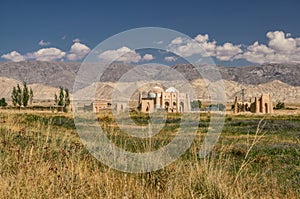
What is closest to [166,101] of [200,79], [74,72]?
[200,79]

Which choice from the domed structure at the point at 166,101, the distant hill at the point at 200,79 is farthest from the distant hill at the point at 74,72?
the domed structure at the point at 166,101

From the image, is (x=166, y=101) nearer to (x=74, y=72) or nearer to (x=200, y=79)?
(x=200, y=79)

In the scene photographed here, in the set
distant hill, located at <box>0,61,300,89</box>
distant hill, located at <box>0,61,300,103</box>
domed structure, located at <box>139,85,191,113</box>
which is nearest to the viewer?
domed structure, located at <box>139,85,191,113</box>

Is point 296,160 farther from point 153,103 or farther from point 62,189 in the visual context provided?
point 153,103

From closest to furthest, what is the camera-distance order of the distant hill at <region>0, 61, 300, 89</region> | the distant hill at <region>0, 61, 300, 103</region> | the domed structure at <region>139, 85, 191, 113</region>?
1. the domed structure at <region>139, 85, 191, 113</region>
2. the distant hill at <region>0, 61, 300, 103</region>
3. the distant hill at <region>0, 61, 300, 89</region>

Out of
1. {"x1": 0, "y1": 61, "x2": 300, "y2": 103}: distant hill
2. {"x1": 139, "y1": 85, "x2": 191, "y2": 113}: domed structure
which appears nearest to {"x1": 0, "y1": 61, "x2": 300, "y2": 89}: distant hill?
{"x1": 0, "y1": 61, "x2": 300, "y2": 103}: distant hill

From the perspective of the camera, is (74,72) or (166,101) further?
(74,72)

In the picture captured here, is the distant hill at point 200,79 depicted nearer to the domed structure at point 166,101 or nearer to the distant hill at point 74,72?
the distant hill at point 74,72

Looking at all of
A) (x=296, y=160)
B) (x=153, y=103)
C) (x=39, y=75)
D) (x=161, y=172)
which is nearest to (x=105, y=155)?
(x=161, y=172)

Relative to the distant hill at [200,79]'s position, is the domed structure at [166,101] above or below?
below

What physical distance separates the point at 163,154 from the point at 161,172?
0.62 metres

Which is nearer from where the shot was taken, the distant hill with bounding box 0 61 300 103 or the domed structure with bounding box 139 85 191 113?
the domed structure with bounding box 139 85 191 113

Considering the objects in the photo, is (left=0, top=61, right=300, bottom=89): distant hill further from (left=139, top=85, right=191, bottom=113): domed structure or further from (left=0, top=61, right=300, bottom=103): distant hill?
(left=139, top=85, right=191, bottom=113): domed structure

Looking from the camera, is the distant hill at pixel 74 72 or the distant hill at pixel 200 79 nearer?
the distant hill at pixel 200 79
